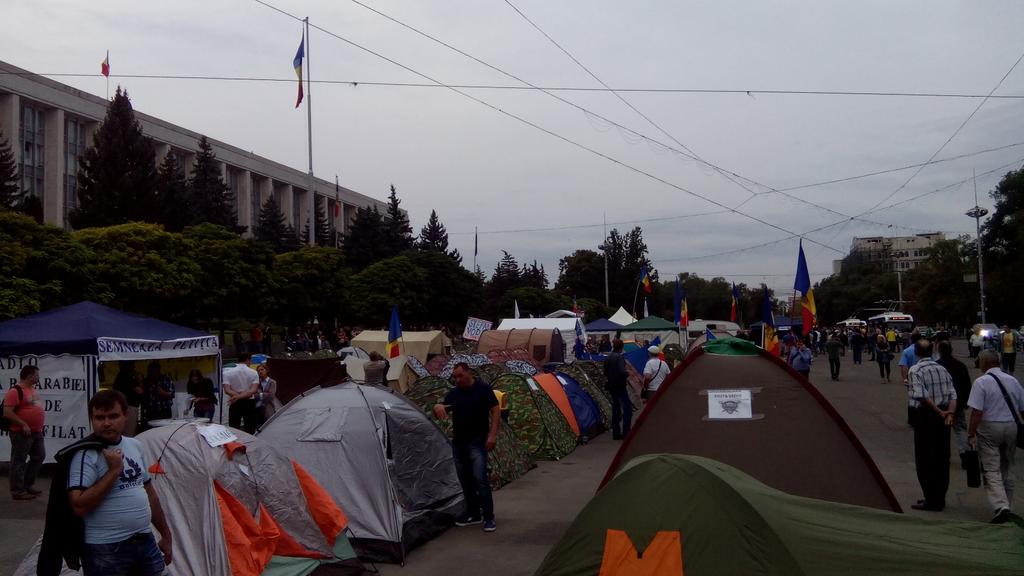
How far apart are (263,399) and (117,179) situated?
124 ft

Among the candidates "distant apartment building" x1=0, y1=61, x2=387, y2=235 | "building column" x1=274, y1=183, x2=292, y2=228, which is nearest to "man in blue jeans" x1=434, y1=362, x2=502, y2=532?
"distant apartment building" x1=0, y1=61, x2=387, y2=235

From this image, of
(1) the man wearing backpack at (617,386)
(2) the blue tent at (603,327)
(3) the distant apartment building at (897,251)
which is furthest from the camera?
(3) the distant apartment building at (897,251)

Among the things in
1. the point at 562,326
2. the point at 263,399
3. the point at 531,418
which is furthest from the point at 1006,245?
the point at 263,399

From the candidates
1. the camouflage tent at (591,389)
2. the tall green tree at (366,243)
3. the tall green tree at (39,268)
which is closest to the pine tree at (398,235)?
the tall green tree at (366,243)

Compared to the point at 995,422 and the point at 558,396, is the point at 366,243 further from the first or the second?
the point at 995,422

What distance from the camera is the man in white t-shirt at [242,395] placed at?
14.2 meters

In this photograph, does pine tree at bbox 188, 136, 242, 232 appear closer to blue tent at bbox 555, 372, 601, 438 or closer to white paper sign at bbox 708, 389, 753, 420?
blue tent at bbox 555, 372, 601, 438

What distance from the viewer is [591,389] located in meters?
16.7

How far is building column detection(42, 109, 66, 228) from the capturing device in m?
55.7

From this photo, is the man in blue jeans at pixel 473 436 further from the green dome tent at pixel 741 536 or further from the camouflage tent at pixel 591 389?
the camouflage tent at pixel 591 389

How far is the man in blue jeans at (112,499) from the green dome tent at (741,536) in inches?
85.0

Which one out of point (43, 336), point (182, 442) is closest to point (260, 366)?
point (43, 336)

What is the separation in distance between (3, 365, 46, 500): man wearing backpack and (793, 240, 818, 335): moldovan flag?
38.4ft

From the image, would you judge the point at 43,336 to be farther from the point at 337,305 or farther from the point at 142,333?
the point at 337,305
